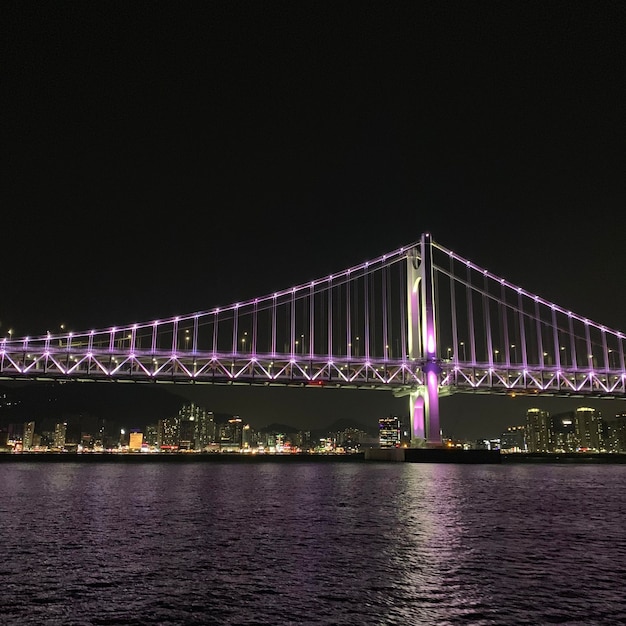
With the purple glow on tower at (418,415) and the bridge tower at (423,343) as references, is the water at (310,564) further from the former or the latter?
the purple glow on tower at (418,415)

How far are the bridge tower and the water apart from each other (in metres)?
37.0

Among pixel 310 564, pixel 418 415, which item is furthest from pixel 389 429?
pixel 310 564

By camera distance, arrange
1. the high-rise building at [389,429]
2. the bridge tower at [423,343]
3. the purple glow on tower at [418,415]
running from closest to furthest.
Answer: the bridge tower at [423,343]
the purple glow on tower at [418,415]
the high-rise building at [389,429]

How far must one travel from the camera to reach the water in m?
8.22

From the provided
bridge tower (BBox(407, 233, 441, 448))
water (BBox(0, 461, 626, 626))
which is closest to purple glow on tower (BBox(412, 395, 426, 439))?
Answer: bridge tower (BBox(407, 233, 441, 448))

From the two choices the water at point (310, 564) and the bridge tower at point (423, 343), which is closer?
the water at point (310, 564)

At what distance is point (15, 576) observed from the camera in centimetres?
1002

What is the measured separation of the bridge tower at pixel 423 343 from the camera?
58594mm

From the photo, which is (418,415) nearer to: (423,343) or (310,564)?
(423,343)

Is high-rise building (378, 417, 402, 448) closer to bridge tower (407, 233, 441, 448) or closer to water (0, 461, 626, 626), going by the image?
bridge tower (407, 233, 441, 448)

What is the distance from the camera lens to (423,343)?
60938 mm

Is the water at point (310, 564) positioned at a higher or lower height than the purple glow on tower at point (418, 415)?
lower

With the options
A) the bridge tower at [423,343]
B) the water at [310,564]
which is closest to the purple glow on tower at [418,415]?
the bridge tower at [423,343]

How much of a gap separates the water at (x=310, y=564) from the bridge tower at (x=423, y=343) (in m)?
37.0
